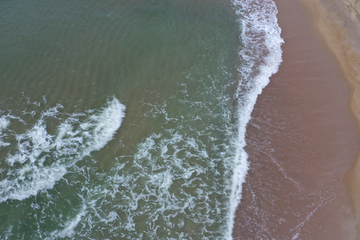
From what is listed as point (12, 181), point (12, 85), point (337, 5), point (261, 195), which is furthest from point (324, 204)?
point (337, 5)

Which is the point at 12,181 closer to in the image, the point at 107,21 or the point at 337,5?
the point at 107,21

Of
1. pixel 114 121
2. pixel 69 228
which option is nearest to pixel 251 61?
pixel 114 121

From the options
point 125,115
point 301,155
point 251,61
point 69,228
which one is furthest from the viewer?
point 251,61

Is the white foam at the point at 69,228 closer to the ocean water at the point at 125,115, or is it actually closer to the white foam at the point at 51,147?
the ocean water at the point at 125,115

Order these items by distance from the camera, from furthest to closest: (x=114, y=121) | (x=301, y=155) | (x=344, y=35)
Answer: (x=344, y=35), (x=114, y=121), (x=301, y=155)

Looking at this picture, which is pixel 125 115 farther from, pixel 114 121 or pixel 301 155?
pixel 301 155

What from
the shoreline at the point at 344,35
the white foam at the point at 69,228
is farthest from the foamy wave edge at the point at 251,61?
the white foam at the point at 69,228
